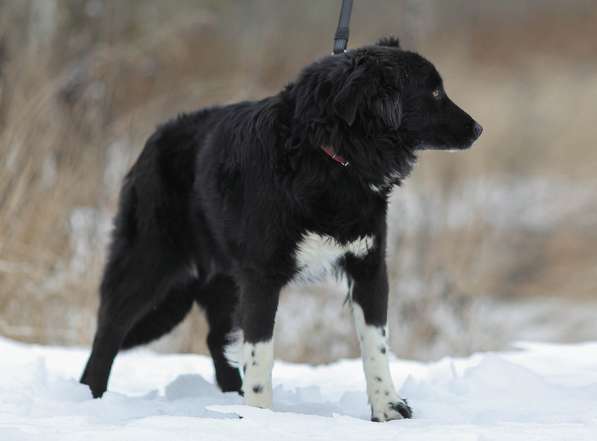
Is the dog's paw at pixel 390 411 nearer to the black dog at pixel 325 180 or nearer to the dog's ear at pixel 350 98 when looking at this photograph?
the black dog at pixel 325 180

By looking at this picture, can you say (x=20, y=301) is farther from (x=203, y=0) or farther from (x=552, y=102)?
(x=552, y=102)

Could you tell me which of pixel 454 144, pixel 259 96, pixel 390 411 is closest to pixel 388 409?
pixel 390 411

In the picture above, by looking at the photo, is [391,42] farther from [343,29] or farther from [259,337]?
[259,337]

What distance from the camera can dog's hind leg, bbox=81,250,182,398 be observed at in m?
3.17

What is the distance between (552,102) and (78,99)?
565 centimetres

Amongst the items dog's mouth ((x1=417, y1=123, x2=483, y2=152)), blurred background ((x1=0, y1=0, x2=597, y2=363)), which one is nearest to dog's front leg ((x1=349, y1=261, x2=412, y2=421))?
dog's mouth ((x1=417, y1=123, x2=483, y2=152))

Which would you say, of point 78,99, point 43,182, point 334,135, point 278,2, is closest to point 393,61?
point 334,135

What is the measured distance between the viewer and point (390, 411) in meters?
2.60

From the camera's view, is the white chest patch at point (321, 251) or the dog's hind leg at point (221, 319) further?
the dog's hind leg at point (221, 319)

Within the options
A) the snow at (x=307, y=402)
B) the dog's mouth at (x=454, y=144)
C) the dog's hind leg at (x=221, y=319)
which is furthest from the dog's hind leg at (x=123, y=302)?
the dog's mouth at (x=454, y=144)

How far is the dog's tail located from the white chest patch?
0.95m

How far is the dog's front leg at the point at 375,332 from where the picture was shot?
2.63 m

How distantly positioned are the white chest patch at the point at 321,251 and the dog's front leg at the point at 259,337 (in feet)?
0.41

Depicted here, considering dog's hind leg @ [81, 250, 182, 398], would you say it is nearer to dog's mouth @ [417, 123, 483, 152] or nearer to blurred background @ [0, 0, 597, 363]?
dog's mouth @ [417, 123, 483, 152]
